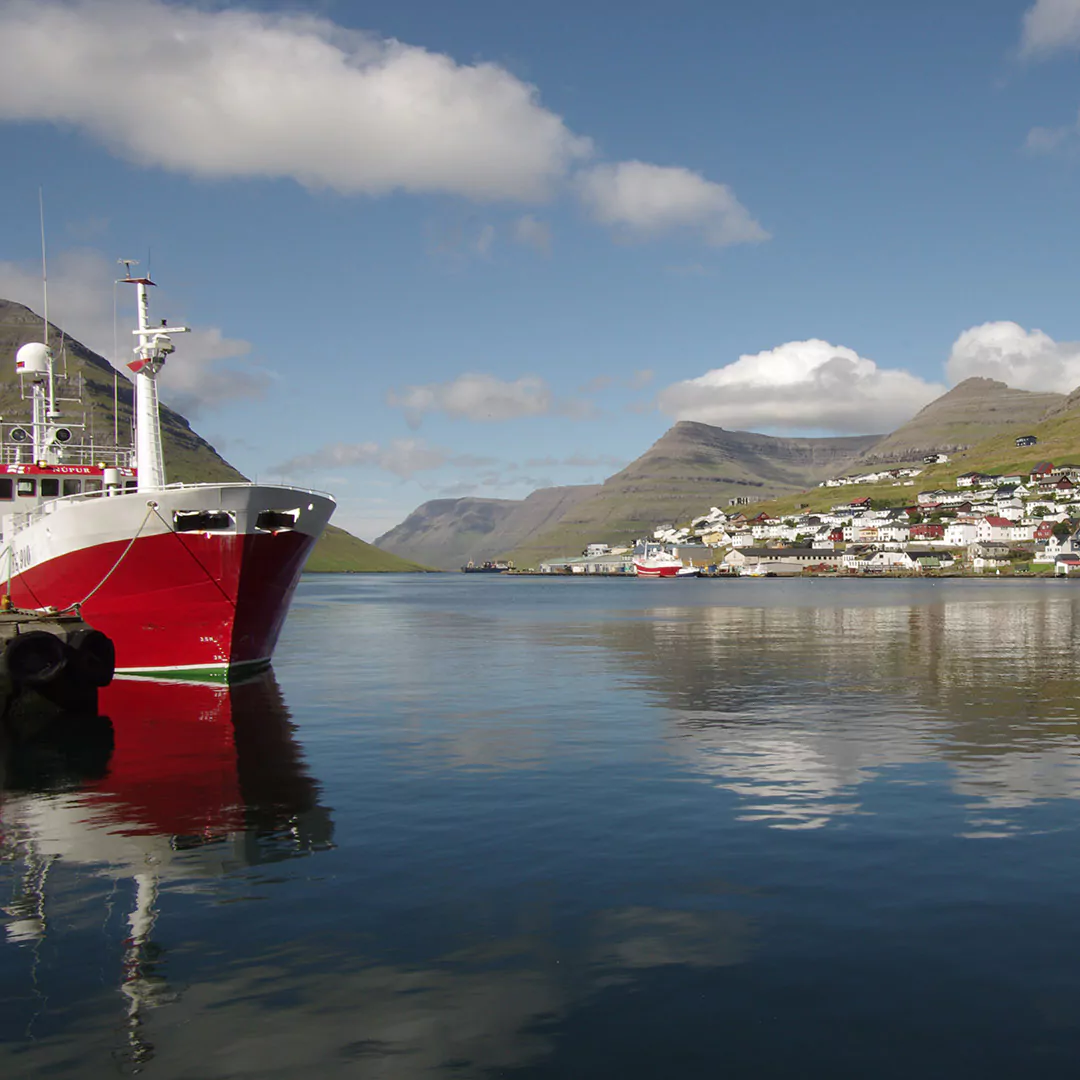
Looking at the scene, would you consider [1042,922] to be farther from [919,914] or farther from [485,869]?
[485,869]

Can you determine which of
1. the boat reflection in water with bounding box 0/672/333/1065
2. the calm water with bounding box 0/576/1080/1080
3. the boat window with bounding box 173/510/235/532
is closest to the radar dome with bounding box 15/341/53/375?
the boat window with bounding box 173/510/235/532

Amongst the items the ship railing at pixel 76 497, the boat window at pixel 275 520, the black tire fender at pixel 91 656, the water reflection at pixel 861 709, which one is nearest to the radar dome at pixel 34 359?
the ship railing at pixel 76 497

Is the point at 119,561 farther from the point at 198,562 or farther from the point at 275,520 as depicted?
the point at 275,520

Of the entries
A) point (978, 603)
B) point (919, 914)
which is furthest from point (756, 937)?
point (978, 603)

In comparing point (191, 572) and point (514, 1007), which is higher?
point (191, 572)

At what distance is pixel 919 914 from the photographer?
1320cm

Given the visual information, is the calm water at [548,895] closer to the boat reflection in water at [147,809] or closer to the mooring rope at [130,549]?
the boat reflection in water at [147,809]

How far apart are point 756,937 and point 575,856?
168 inches

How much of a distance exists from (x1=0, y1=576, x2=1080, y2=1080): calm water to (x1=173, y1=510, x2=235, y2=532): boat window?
7.71 meters

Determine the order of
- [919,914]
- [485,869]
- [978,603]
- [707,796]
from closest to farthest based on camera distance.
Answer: [919,914], [485,869], [707,796], [978,603]

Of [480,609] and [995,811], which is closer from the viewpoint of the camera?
[995,811]

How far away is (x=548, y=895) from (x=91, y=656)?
24831 mm

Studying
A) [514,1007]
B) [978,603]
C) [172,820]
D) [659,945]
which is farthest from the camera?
[978,603]

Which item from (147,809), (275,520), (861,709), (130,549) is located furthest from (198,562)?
(861,709)
